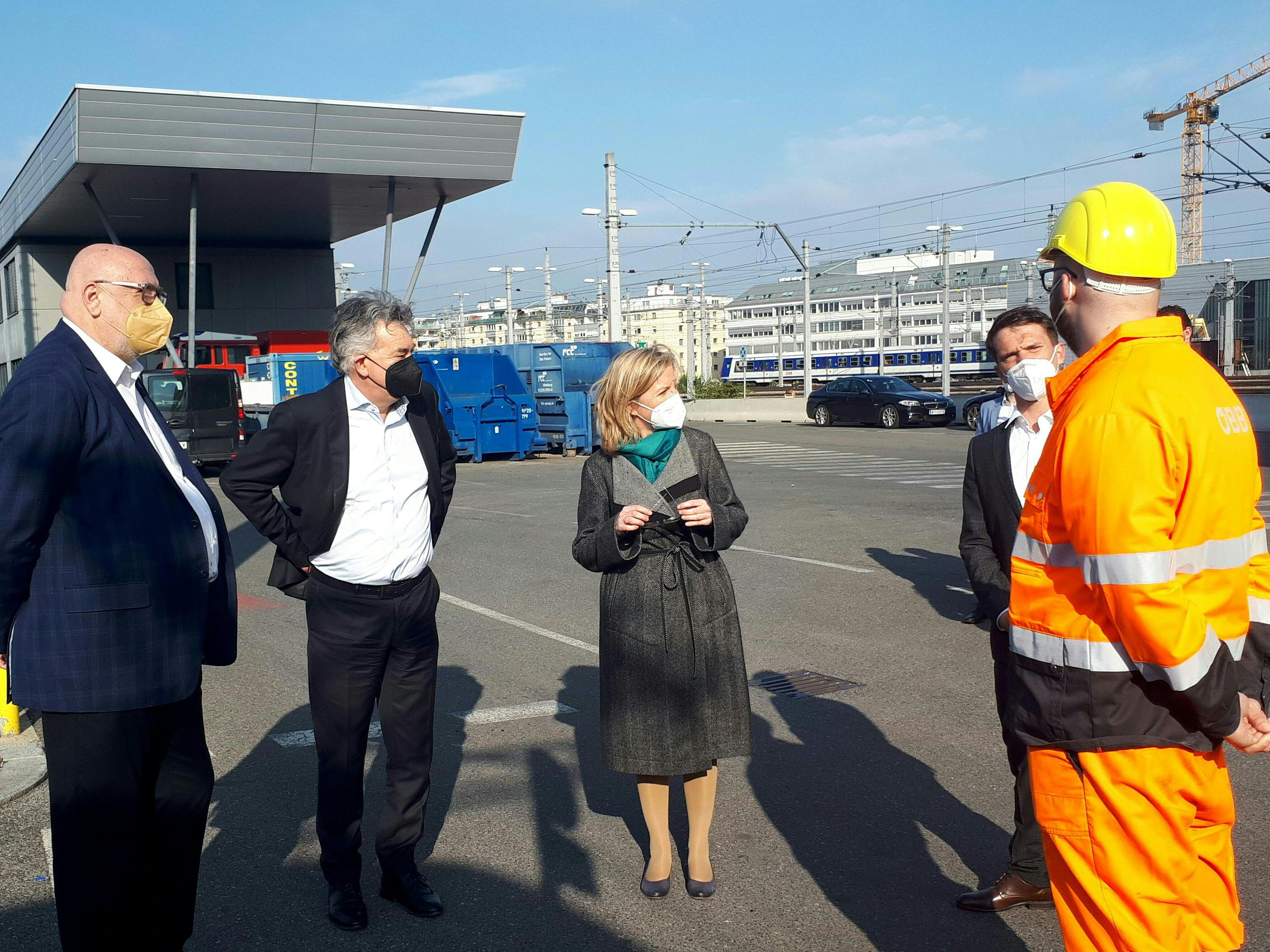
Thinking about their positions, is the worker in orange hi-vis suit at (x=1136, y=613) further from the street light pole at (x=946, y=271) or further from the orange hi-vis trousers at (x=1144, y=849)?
the street light pole at (x=946, y=271)

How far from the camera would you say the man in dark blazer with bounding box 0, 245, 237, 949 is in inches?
111

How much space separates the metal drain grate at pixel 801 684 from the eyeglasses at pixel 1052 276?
4.08m

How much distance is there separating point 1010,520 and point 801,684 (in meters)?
2.97

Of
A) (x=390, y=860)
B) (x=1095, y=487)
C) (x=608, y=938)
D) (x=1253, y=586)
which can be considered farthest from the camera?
(x=390, y=860)

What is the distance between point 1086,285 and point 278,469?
2.56 meters

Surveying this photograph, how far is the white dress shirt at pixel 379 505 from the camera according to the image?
3754 millimetres

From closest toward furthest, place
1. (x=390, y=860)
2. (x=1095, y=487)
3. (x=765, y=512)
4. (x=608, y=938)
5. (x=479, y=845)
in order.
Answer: (x=1095, y=487) → (x=608, y=938) → (x=390, y=860) → (x=479, y=845) → (x=765, y=512)

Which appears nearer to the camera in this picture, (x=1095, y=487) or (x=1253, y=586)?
(x=1095, y=487)

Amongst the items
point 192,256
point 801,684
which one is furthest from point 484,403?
point 801,684

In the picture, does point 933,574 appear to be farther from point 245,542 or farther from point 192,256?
point 192,256

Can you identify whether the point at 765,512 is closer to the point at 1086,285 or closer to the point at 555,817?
the point at 555,817

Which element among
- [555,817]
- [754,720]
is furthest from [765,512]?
[555,817]

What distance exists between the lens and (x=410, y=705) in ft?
12.7

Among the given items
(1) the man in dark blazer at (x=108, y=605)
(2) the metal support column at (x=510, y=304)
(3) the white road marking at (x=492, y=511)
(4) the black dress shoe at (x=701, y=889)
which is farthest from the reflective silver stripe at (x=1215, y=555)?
(2) the metal support column at (x=510, y=304)
